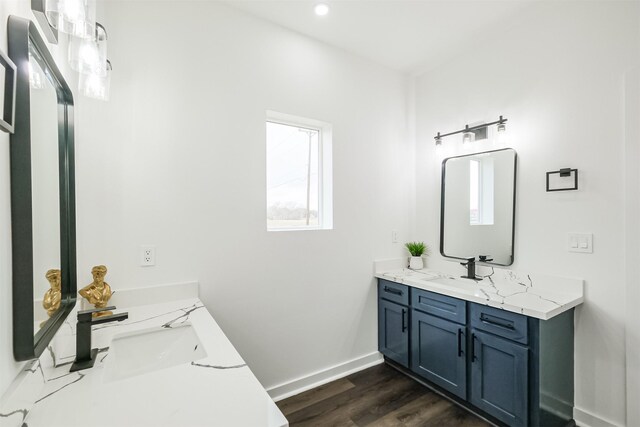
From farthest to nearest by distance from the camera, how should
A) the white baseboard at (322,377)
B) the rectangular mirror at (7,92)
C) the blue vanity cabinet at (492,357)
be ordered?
the white baseboard at (322,377) → the blue vanity cabinet at (492,357) → the rectangular mirror at (7,92)

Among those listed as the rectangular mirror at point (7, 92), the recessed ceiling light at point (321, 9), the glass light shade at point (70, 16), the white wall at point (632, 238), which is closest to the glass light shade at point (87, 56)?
the glass light shade at point (70, 16)

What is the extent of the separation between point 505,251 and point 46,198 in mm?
2686

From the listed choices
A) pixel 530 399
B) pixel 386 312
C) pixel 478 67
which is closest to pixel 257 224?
pixel 386 312

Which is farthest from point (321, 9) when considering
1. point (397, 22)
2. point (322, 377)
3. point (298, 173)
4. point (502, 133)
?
point (322, 377)

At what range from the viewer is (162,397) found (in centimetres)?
86

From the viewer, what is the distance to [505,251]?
226 centimetres

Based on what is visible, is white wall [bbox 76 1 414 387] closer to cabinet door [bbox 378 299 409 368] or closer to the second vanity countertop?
cabinet door [bbox 378 299 409 368]

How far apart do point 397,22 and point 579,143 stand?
1505 mm

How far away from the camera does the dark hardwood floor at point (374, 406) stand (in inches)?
76.3

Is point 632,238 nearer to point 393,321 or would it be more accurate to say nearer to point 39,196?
point 393,321

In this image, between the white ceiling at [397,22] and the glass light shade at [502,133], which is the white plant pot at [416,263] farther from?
the white ceiling at [397,22]

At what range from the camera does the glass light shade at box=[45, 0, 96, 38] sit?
2.86ft

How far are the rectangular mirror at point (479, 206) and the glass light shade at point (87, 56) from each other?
2.54 m

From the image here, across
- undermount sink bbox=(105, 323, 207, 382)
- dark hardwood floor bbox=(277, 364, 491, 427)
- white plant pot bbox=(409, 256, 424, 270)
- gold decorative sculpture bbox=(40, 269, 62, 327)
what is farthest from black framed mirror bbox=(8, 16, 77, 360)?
white plant pot bbox=(409, 256, 424, 270)
